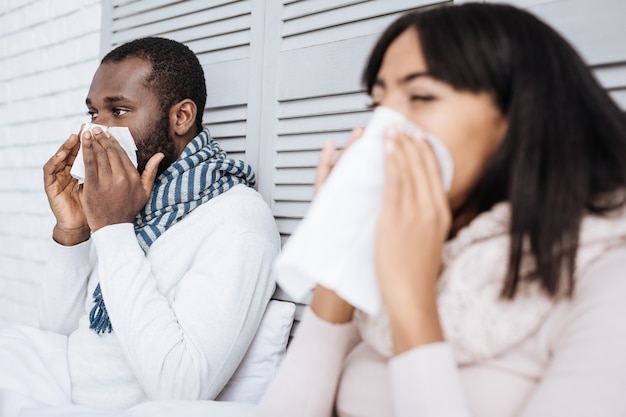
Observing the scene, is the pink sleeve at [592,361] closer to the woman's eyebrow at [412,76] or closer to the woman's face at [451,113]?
the woman's face at [451,113]

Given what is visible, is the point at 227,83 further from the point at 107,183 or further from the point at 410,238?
the point at 410,238

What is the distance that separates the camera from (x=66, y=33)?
7.22ft

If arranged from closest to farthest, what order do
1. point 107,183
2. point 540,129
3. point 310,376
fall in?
point 540,129
point 310,376
point 107,183

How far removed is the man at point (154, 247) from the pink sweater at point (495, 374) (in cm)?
36

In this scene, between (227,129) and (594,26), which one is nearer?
(594,26)

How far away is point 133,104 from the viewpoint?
1.45m

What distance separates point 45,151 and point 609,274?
211cm

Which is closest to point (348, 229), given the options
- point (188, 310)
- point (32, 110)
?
point (188, 310)

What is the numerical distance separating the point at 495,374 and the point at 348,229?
252mm

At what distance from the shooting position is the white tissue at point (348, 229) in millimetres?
656

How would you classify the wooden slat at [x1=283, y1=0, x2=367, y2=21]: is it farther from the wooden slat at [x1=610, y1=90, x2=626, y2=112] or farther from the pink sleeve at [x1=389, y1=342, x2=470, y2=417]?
the pink sleeve at [x1=389, y1=342, x2=470, y2=417]

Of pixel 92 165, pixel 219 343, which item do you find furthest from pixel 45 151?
pixel 219 343

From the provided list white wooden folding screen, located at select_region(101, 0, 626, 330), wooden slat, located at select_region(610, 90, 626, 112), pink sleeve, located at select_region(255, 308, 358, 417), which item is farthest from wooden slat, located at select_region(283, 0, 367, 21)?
pink sleeve, located at select_region(255, 308, 358, 417)

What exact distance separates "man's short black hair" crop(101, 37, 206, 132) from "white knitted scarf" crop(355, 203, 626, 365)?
1.00 m
